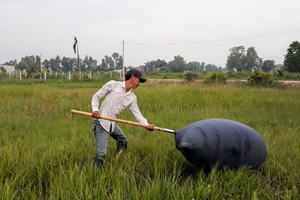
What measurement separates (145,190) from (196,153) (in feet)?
2.37

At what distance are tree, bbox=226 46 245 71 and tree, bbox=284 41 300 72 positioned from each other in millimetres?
40795

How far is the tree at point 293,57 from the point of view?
96.9 feet

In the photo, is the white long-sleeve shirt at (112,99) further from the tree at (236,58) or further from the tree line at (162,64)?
the tree at (236,58)

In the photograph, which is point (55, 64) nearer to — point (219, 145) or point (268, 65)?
point (268, 65)

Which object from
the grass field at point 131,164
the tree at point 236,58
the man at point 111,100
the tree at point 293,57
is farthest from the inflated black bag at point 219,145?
the tree at point 236,58

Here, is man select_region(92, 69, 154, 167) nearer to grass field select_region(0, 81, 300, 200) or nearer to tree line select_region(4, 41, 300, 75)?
grass field select_region(0, 81, 300, 200)

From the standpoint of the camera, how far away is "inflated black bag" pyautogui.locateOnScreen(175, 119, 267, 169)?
2.99m

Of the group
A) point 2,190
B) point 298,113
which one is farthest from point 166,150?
point 298,113

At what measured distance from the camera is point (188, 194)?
8.30 feet

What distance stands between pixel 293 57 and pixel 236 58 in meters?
44.2

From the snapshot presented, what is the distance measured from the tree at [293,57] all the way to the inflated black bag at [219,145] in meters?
29.6

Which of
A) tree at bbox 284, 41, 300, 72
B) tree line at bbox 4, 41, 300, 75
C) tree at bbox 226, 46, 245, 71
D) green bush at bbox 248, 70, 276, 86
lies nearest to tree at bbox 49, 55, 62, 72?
tree line at bbox 4, 41, 300, 75

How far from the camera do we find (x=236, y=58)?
240 ft

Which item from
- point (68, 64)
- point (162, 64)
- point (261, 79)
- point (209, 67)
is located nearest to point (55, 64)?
point (68, 64)
